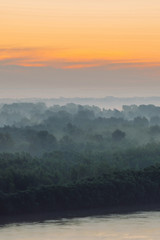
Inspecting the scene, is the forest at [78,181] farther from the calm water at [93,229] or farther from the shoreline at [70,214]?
the calm water at [93,229]

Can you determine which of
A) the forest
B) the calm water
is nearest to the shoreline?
the forest

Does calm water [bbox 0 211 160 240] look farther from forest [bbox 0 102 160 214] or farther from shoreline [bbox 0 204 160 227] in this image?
forest [bbox 0 102 160 214]

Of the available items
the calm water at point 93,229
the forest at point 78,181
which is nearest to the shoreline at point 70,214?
the forest at point 78,181

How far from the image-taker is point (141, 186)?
7750cm

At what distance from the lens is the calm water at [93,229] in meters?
61.2

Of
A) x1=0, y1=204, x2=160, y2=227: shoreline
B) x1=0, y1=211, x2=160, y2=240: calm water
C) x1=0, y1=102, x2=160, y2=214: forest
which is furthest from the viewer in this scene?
A: x1=0, y1=102, x2=160, y2=214: forest

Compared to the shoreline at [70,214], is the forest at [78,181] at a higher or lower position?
higher

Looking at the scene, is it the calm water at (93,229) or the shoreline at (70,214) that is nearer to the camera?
the calm water at (93,229)

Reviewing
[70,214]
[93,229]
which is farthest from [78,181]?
[93,229]

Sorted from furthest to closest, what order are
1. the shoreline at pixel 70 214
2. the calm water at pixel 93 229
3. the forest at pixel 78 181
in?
1. the forest at pixel 78 181
2. the shoreline at pixel 70 214
3. the calm water at pixel 93 229

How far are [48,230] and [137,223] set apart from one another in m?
6.71

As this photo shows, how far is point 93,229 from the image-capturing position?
212 ft

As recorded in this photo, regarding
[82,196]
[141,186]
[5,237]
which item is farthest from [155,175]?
[5,237]

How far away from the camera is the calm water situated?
61156 mm
